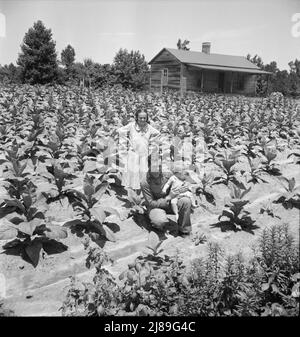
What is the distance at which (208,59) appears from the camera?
29.5m

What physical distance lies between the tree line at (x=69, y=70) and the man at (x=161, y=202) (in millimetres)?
4776

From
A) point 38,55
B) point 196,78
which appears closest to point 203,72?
point 196,78

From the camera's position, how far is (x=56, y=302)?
12.4ft

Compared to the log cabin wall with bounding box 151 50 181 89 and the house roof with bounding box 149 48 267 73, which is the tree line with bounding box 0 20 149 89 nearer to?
the log cabin wall with bounding box 151 50 181 89

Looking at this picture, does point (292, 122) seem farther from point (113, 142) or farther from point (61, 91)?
point (61, 91)

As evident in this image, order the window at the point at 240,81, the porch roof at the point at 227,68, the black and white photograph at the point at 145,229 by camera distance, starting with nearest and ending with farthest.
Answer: the black and white photograph at the point at 145,229
the porch roof at the point at 227,68
the window at the point at 240,81

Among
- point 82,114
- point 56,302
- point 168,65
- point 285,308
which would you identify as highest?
point 168,65

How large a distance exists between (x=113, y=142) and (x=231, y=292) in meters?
4.49

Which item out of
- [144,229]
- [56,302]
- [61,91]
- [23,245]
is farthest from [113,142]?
[61,91]

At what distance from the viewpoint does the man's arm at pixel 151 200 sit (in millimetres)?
5219

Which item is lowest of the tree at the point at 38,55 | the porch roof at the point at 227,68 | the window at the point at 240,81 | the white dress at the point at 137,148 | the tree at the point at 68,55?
the white dress at the point at 137,148

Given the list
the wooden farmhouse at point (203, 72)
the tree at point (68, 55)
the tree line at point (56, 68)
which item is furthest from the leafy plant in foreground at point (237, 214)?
the wooden farmhouse at point (203, 72)

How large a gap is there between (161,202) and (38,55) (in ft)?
26.3

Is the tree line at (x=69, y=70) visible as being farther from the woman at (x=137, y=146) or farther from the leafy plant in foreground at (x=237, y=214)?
the leafy plant in foreground at (x=237, y=214)
